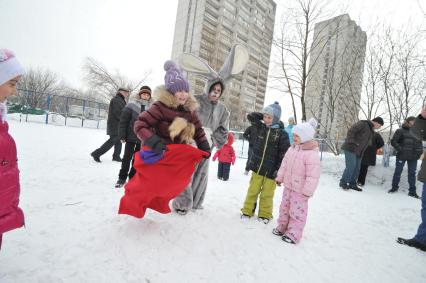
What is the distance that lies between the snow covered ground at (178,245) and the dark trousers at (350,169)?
7.85ft

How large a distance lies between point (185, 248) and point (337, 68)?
12.7 metres

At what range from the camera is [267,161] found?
11.6ft

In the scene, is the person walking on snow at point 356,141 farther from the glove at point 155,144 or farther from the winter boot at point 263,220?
the glove at point 155,144

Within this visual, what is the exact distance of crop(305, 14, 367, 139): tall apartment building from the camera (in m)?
11.6

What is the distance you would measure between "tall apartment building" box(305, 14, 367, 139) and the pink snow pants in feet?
31.7

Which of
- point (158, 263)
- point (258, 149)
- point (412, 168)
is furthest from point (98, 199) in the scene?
point (412, 168)

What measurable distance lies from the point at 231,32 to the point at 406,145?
66531 mm

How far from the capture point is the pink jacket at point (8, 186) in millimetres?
1551

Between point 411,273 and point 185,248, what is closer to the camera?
point 185,248

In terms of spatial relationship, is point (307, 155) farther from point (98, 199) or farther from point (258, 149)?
point (98, 199)

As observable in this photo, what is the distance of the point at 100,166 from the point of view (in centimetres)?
575

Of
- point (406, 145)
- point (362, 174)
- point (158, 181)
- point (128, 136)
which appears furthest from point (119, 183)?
point (406, 145)

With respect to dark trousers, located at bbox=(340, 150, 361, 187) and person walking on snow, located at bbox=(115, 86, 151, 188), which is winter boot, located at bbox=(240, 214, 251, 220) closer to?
person walking on snow, located at bbox=(115, 86, 151, 188)

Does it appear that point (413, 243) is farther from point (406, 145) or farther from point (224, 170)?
point (406, 145)
